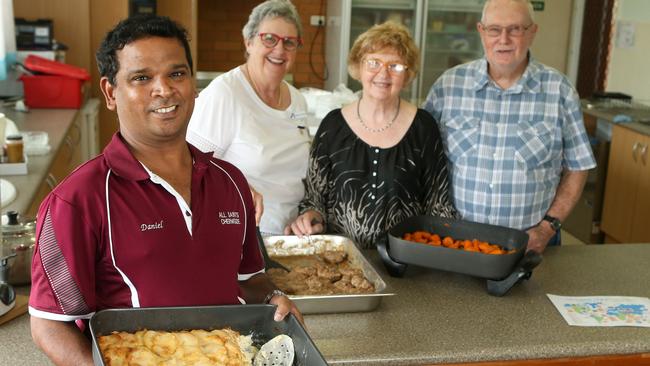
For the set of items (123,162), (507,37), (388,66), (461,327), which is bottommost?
(461,327)

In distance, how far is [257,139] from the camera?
7.91 ft

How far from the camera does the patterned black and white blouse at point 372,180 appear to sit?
238cm

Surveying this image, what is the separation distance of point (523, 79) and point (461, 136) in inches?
10.8

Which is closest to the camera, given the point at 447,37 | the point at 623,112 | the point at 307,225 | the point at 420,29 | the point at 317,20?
the point at 307,225

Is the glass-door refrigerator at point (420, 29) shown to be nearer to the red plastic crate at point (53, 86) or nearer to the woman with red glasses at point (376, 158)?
the red plastic crate at point (53, 86)

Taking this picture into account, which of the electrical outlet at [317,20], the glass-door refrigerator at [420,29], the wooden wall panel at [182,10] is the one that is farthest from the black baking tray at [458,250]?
the electrical outlet at [317,20]

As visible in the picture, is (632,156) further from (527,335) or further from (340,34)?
(527,335)

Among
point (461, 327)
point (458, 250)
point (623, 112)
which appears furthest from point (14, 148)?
point (623, 112)

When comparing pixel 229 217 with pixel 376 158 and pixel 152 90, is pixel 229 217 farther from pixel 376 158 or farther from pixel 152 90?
pixel 376 158

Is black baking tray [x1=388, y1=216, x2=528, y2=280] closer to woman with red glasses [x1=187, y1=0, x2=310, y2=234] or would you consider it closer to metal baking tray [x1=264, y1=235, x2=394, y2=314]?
metal baking tray [x1=264, y1=235, x2=394, y2=314]

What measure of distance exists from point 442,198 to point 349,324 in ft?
2.44

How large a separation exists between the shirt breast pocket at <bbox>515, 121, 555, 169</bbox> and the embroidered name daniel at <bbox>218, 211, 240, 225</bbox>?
1316mm

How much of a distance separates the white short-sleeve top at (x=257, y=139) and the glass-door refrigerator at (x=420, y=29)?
11.5ft

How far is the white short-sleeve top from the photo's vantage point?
92.7 inches
